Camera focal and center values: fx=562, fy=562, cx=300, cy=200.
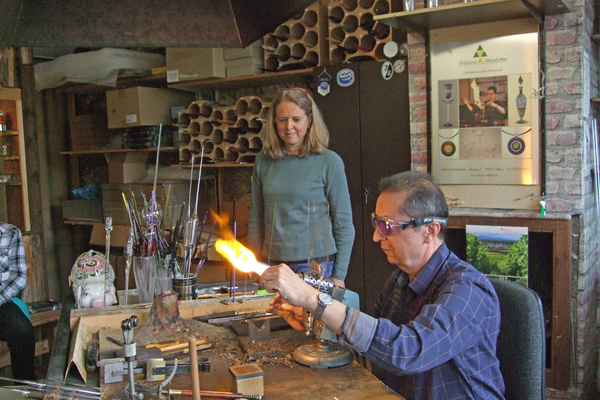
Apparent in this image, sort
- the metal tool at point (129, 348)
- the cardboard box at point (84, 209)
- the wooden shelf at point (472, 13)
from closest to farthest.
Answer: the metal tool at point (129, 348)
the wooden shelf at point (472, 13)
the cardboard box at point (84, 209)

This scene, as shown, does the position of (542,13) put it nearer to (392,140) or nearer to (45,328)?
(392,140)

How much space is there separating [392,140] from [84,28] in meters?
2.41

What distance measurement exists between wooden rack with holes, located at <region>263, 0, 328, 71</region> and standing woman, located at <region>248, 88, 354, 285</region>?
1325 mm

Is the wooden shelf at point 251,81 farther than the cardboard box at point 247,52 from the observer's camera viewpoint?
No

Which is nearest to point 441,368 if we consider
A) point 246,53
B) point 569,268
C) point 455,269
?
point 455,269

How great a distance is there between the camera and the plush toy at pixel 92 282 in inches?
86.9

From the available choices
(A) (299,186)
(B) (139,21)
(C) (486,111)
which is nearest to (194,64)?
(A) (299,186)

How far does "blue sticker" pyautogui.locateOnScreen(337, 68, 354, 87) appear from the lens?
12.2ft

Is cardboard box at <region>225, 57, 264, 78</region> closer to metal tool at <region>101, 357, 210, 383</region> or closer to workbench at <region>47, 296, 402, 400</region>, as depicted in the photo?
workbench at <region>47, 296, 402, 400</region>

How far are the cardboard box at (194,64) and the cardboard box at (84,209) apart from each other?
1.54m

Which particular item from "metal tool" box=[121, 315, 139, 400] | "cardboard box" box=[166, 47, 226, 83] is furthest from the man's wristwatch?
"cardboard box" box=[166, 47, 226, 83]

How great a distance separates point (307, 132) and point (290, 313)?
3.99ft

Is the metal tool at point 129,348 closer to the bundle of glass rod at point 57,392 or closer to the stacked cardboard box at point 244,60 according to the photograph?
the bundle of glass rod at point 57,392

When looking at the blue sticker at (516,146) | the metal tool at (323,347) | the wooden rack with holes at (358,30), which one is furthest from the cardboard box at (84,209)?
the metal tool at (323,347)
